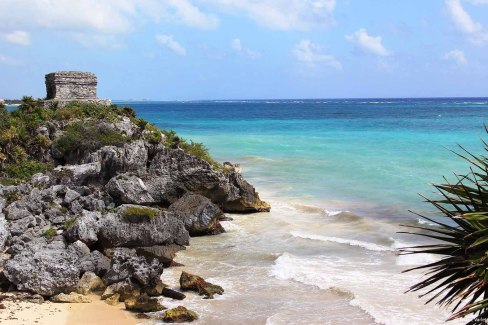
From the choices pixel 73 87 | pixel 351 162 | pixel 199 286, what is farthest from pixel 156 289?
pixel 351 162

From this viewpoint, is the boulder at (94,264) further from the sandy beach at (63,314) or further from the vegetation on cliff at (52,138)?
the vegetation on cliff at (52,138)

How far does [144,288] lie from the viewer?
41.6ft

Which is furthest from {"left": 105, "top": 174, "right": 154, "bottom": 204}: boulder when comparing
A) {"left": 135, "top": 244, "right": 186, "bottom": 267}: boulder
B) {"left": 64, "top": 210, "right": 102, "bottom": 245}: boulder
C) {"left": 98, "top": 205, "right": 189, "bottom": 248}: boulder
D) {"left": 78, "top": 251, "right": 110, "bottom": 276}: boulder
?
{"left": 78, "top": 251, "right": 110, "bottom": 276}: boulder

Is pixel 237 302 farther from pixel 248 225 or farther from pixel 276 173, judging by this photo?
pixel 276 173

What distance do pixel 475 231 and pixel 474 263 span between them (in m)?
0.27

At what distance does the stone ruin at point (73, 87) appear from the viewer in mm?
26172

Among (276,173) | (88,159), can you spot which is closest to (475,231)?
(88,159)

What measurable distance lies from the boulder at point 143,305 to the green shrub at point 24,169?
1042 centimetres

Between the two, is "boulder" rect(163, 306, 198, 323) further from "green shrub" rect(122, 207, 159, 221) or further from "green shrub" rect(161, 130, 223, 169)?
"green shrub" rect(161, 130, 223, 169)

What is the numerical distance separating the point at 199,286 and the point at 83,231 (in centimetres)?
→ 385

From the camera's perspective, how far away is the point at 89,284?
1277 centimetres

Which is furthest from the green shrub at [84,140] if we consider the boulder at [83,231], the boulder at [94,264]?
the boulder at [94,264]

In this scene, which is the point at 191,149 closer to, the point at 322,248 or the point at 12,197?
the point at 12,197

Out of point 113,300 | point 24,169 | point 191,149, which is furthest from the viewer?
point 191,149
